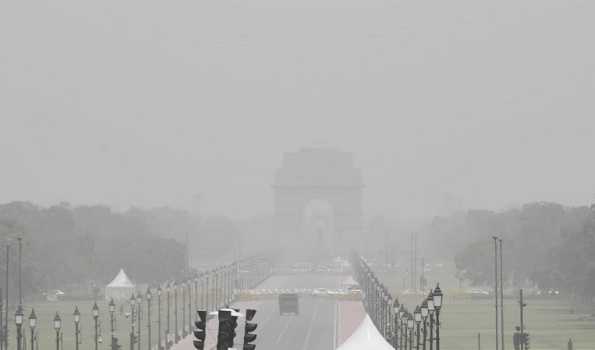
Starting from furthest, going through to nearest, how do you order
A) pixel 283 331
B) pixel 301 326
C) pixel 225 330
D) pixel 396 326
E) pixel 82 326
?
1. pixel 301 326
2. pixel 82 326
3. pixel 283 331
4. pixel 396 326
5. pixel 225 330

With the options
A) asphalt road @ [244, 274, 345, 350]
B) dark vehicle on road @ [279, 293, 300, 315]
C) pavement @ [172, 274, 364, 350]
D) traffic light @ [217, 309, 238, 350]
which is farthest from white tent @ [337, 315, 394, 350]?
dark vehicle on road @ [279, 293, 300, 315]

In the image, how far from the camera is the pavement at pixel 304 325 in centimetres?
7041

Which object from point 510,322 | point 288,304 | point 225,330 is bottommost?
point 510,322

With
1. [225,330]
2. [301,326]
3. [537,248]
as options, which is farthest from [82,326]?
[225,330]

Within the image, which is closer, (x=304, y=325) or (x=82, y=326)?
(x=82, y=326)

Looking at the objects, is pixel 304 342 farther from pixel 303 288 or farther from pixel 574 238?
pixel 303 288

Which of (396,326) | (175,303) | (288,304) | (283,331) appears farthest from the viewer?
(288,304)

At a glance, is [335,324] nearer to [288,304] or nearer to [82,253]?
[288,304]

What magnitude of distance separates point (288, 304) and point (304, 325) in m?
6.73

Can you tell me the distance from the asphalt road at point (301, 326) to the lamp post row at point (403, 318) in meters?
1.80

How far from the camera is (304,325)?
85000 millimetres

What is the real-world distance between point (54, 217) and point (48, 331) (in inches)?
1984

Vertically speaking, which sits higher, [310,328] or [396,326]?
[396,326]

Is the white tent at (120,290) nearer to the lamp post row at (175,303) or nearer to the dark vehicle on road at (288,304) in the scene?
the lamp post row at (175,303)
